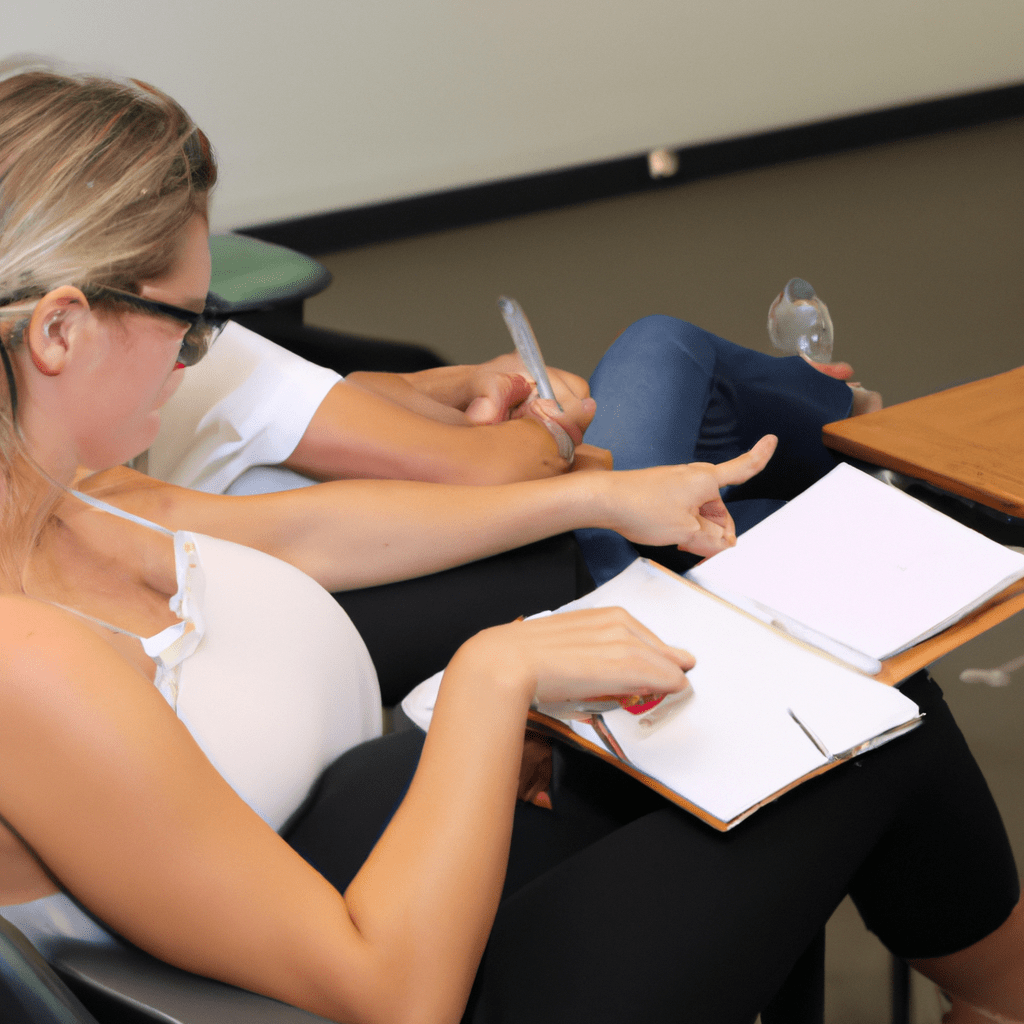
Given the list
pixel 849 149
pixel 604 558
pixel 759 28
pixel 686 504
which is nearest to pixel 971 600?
pixel 686 504

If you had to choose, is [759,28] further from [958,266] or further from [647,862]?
[647,862]

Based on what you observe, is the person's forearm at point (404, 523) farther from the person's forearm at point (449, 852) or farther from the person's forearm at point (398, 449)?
the person's forearm at point (449, 852)

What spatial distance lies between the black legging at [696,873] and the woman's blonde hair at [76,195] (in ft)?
1.18

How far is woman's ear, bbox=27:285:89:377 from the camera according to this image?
2.34 feet

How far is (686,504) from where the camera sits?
1.05 metres

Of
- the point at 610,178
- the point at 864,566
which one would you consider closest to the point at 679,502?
the point at 864,566

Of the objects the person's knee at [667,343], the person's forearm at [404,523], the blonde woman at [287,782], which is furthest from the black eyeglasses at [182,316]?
the person's knee at [667,343]

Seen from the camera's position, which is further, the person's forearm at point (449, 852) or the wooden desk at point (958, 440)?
the wooden desk at point (958, 440)

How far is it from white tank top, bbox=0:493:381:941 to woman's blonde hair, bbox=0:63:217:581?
0.14 m

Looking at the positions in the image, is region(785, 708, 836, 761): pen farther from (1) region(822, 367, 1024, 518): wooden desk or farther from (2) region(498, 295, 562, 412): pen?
(2) region(498, 295, 562, 412): pen

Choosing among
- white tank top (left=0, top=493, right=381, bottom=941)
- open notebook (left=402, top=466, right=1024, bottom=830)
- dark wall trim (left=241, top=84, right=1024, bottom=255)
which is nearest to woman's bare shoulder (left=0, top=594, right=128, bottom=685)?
white tank top (left=0, top=493, right=381, bottom=941)

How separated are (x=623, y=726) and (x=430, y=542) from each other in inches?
15.3

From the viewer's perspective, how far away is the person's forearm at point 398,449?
1202 mm

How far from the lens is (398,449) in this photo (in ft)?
3.99
